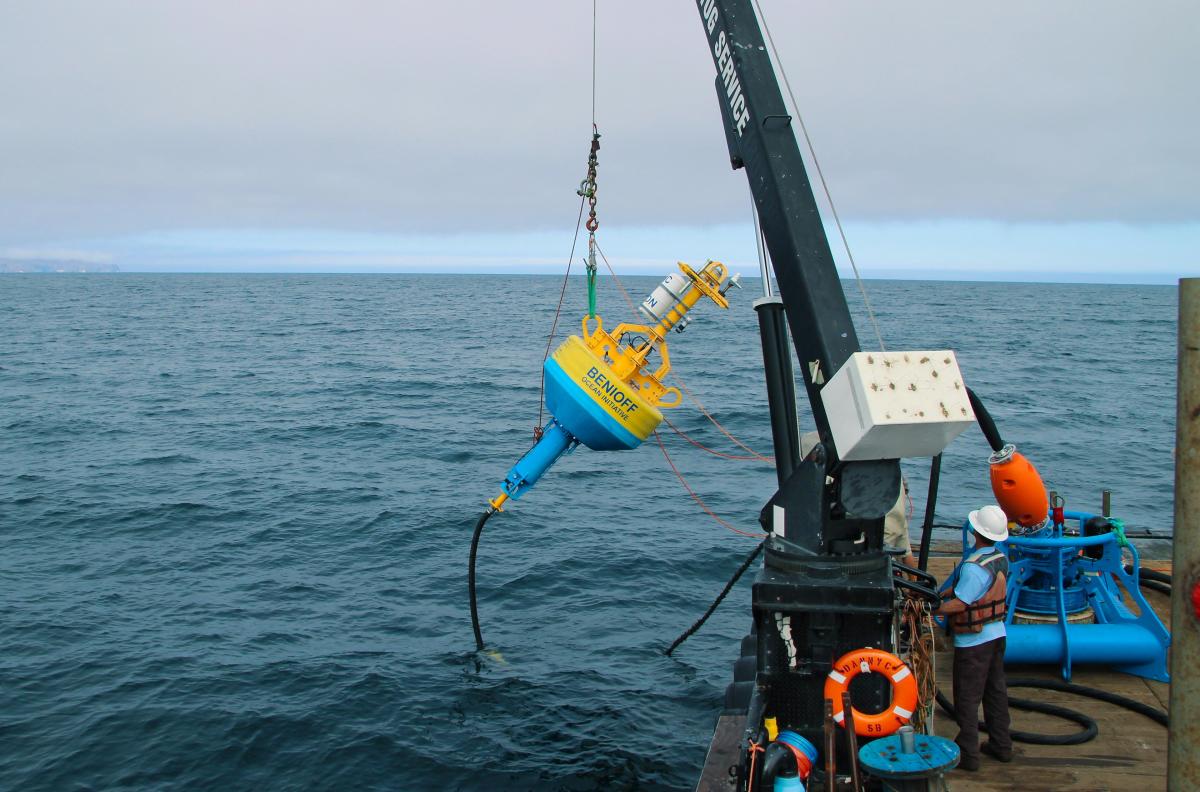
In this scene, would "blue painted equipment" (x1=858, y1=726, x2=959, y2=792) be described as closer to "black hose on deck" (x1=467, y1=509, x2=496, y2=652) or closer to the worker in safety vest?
the worker in safety vest

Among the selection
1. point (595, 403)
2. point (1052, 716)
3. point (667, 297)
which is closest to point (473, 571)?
point (595, 403)

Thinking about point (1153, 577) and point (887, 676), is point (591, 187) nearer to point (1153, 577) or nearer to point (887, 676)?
point (887, 676)

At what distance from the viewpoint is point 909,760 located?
5758mm

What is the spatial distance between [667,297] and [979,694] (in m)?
4.04

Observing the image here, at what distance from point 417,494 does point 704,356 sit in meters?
36.1

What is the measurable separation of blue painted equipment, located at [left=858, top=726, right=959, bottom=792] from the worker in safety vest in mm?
868

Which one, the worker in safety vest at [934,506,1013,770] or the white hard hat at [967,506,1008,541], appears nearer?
the worker in safety vest at [934,506,1013,770]

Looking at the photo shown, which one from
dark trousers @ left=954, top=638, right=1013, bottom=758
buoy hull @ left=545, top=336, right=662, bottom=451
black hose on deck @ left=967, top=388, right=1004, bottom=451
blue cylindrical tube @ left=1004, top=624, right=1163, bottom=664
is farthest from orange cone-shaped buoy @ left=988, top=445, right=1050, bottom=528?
buoy hull @ left=545, top=336, right=662, bottom=451

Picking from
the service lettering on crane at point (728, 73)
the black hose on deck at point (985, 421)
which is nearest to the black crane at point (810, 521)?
the service lettering on crane at point (728, 73)

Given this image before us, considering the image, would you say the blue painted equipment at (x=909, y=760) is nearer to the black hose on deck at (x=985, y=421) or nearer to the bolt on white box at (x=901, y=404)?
the bolt on white box at (x=901, y=404)

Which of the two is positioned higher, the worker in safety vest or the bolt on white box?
the bolt on white box

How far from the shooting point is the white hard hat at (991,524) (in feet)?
23.1

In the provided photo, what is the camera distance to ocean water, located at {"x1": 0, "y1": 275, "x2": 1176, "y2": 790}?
1014 cm

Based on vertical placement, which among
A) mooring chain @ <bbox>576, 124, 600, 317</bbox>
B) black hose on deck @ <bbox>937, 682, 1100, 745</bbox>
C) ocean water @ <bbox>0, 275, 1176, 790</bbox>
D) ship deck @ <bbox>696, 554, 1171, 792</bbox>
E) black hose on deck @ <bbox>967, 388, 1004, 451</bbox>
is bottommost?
ocean water @ <bbox>0, 275, 1176, 790</bbox>
